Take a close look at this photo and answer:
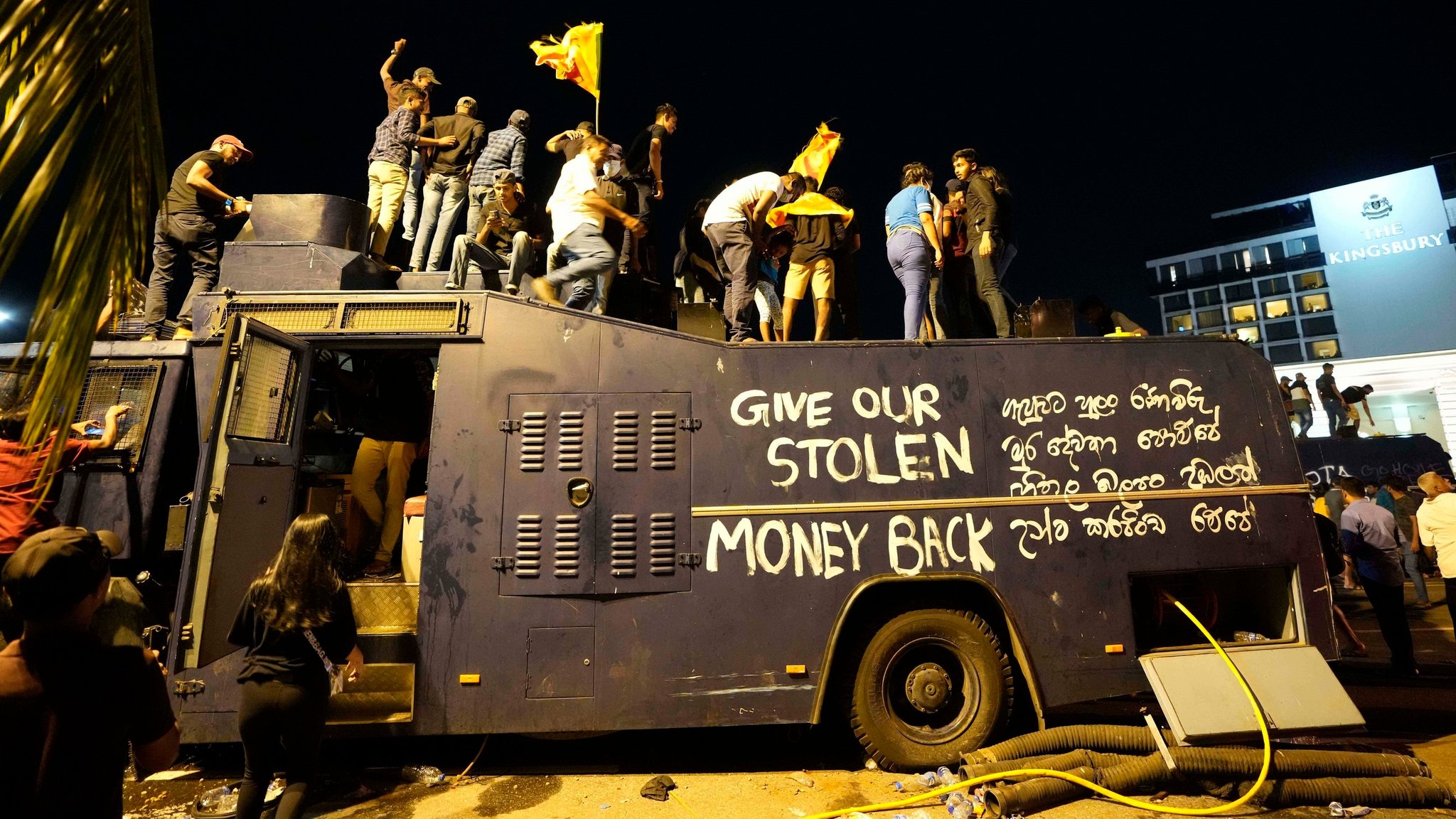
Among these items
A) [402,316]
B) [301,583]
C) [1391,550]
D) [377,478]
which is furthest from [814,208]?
[1391,550]

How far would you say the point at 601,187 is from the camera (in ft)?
22.6

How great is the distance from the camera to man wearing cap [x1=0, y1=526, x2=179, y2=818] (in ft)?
5.82

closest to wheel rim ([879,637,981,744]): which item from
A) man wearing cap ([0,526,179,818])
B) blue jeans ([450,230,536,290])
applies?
man wearing cap ([0,526,179,818])

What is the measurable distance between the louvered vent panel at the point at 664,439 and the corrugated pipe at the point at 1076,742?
2.62m

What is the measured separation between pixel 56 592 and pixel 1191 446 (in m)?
5.74

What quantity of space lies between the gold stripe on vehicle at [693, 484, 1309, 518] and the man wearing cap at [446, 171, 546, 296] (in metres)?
3.05

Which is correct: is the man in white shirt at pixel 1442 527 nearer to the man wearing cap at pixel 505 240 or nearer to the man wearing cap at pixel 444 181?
the man wearing cap at pixel 505 240

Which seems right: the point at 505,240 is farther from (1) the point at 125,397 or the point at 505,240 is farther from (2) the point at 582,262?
(1) the point at 125,397

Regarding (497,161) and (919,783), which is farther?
(497,161)

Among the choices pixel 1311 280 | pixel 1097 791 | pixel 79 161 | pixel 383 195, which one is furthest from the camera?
pixel 1311 280

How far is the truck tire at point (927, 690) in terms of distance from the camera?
4195mm

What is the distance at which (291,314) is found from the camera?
449cm

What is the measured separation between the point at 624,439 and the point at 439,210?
15.0 feet

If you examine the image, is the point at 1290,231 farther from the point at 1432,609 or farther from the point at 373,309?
the point at 373,309
